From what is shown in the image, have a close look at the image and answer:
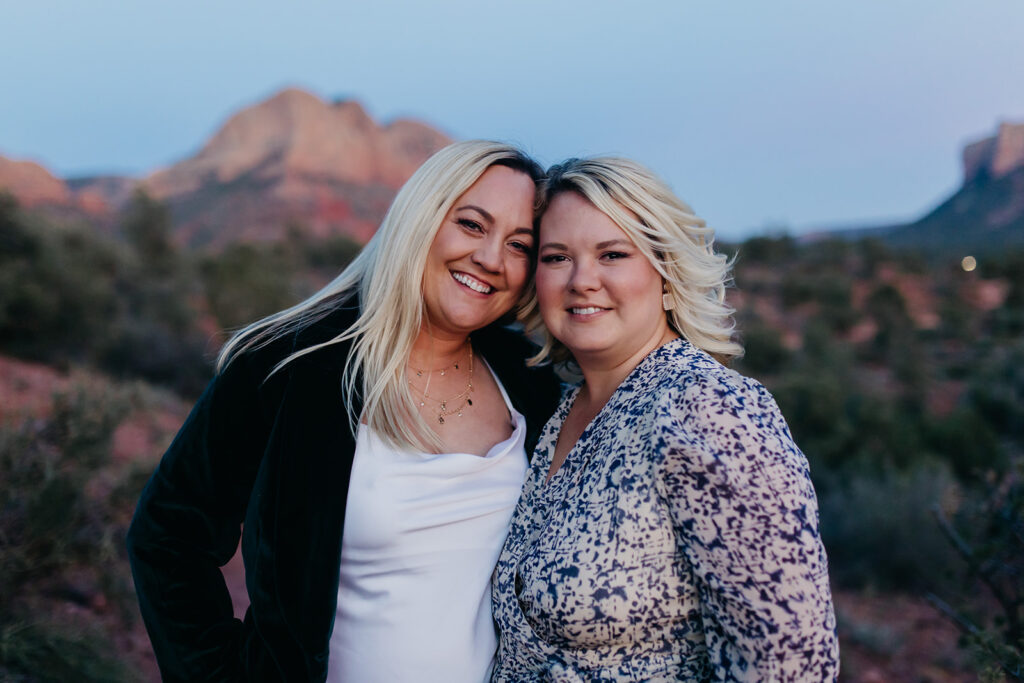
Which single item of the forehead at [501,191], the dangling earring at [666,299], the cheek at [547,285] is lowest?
the dangling earring at [666,299]

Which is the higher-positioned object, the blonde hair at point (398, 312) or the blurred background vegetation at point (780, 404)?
the blonde hair at point (398, 312)

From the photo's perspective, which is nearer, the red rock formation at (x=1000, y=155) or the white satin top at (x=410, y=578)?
the white satin top at (x=410, y=578)

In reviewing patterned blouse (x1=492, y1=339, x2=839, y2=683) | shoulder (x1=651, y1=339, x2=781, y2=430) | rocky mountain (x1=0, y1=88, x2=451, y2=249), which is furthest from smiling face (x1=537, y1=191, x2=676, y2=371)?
rocky mountain (x1=0, y1=88, x2=451, y2=249)

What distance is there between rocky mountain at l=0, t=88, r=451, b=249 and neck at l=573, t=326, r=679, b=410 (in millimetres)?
40134

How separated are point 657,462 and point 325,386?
116cm

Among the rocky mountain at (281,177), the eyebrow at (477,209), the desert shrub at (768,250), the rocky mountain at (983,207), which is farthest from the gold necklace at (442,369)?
the rocky mountain at (281,177)

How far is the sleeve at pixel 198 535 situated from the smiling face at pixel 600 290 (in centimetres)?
105

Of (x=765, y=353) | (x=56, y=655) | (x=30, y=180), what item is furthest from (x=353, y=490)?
(x=30, y=180)

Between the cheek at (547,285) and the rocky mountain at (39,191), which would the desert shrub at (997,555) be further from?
the rocky mountain at (39,191)

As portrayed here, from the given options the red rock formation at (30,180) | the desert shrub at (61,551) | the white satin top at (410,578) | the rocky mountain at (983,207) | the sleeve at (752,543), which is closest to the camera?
the sleeve at (752,543)

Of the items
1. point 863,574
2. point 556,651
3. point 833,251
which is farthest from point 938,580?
point 833,251

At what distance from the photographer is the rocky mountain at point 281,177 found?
50.3 meters

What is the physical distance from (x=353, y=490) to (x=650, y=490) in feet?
3.19

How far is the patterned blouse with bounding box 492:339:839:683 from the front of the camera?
4.95ft
